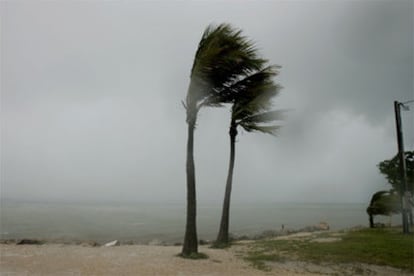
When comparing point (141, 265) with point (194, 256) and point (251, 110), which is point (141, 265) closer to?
point (194, 256)

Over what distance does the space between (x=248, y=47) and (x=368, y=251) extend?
7.02 meters

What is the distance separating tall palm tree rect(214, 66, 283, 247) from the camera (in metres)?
10.6

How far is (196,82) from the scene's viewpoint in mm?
9312

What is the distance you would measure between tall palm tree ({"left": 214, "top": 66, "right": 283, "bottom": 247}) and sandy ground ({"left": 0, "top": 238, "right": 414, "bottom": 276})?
2.97 m

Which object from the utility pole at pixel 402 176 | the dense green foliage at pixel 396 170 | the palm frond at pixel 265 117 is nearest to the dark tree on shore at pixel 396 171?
the dense green foliage at pixel 396 170

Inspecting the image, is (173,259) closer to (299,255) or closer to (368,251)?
(299,255)

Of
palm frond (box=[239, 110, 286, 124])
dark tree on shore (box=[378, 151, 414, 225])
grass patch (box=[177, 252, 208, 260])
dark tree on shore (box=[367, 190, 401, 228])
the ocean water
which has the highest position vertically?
palm frond (box=[239, 110, 286, 124])

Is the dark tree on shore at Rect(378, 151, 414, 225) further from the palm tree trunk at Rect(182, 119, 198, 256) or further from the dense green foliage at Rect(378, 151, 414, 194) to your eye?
the palm tree trunk at Rect(182, 119, 198, 256)

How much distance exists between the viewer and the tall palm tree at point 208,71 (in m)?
8.91

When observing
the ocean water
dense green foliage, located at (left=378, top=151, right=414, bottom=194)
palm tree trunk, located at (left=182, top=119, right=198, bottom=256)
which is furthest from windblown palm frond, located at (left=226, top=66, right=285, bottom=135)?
dense green foliage, located at (left=378, top=151, right=414, bottom=194)

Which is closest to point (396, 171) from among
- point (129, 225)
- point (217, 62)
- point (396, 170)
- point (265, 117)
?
point (396, 170)

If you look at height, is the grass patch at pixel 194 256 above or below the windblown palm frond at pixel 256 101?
below

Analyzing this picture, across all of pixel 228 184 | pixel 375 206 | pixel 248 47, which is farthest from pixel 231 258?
pixel 375 206

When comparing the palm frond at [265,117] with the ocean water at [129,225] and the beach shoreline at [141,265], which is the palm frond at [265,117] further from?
the ocean water at [129,225]
